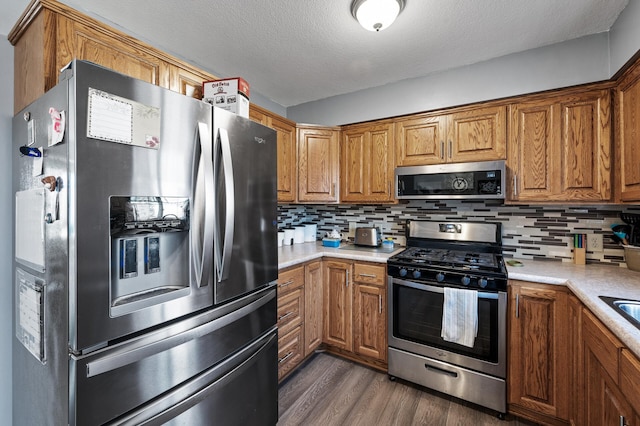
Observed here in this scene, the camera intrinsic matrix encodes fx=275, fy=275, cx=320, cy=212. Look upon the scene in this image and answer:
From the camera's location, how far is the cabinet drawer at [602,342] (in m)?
1.09

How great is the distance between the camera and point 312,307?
7.95 ft

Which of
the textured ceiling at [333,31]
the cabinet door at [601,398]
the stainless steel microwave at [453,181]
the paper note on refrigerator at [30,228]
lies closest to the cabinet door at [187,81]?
the textured ceiling at [333,31]

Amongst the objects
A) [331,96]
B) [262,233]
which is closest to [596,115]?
[331,96]

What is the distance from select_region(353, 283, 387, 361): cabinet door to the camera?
2.28 meters

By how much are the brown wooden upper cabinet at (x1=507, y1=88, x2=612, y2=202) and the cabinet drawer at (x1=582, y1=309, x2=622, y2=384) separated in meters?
0.93

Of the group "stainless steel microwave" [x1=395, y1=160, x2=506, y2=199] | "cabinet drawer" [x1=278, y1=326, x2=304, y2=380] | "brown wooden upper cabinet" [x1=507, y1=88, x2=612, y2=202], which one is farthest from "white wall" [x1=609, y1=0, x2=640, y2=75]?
"cabinet drawer" [x1=278, y1=326, x2=304, y2=380]

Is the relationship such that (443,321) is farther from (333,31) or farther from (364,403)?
(333,31)

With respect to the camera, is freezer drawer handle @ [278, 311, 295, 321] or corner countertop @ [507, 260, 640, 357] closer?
corner countertop @ [507, 260, 640, 357]

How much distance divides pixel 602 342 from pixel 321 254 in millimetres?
1791

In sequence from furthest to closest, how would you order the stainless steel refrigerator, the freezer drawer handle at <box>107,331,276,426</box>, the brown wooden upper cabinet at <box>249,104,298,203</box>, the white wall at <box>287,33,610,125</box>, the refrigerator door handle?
the brown wooden upper cabinet at <box>249,104,298,203</box>, the white wall at <box>287,33,610,125</box>, the refrigerator door handle, the freezer drawer handle at <box>107,331,276,426</box>, the stainless steel refrigerator

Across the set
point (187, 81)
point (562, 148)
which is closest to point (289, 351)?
point (187, 81)

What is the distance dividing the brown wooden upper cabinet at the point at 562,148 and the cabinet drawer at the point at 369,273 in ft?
3.73

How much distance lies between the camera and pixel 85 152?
865 millimetres

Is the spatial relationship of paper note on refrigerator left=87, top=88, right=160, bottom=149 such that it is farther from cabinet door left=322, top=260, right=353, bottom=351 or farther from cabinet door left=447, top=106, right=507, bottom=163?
cabinet door left=447, top=106, right=507, bottom=163
